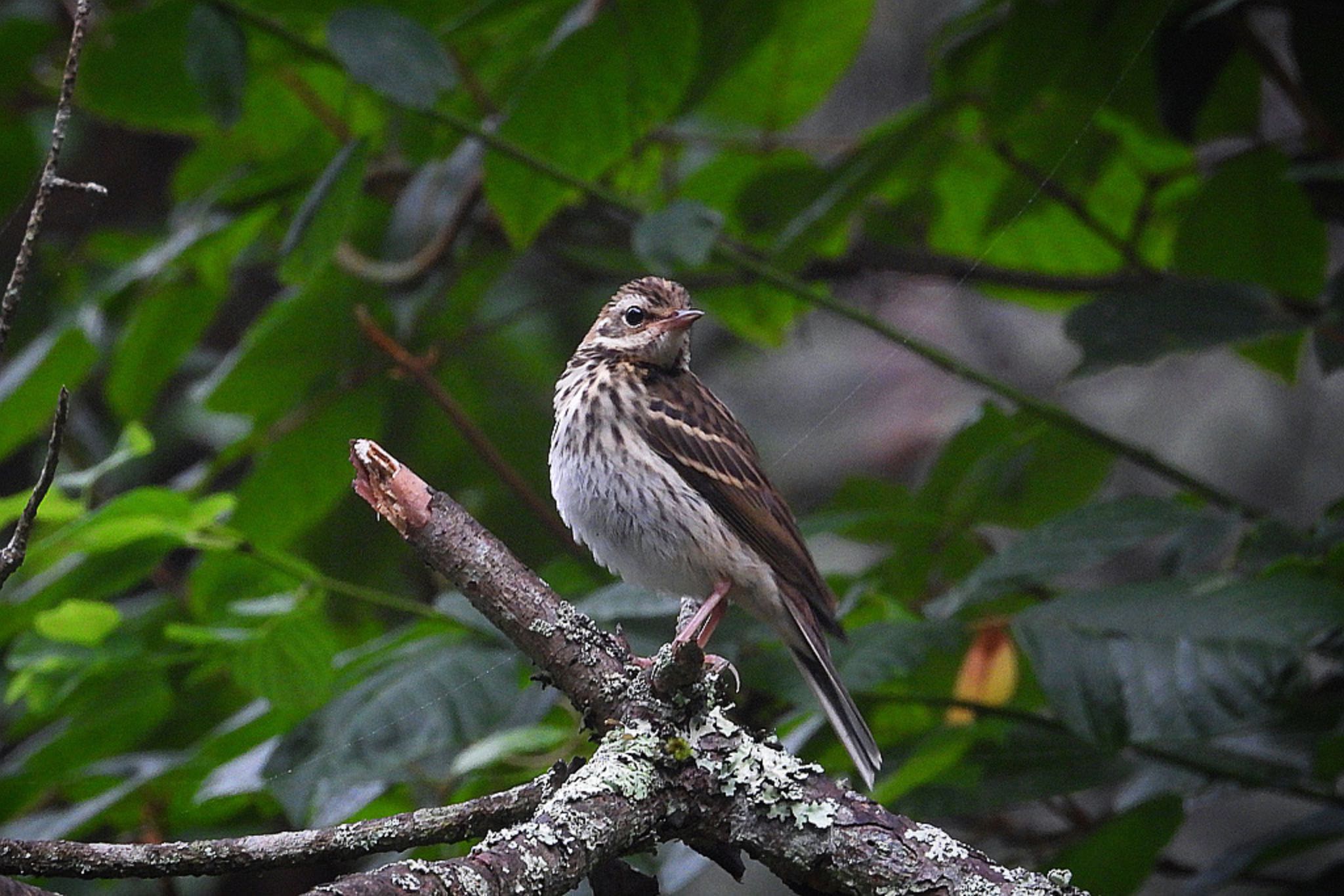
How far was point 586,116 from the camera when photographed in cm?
357

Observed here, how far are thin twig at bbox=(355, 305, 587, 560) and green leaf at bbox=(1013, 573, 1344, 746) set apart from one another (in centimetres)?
137

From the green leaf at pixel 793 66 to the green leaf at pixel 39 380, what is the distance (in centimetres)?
196

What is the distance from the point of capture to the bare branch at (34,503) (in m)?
Result: 1.59

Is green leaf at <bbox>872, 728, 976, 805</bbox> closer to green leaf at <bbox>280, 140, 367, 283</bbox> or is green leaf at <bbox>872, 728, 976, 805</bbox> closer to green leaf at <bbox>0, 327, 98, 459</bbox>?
green leaf at <bbox>280, 140, 367, 283</bbox>

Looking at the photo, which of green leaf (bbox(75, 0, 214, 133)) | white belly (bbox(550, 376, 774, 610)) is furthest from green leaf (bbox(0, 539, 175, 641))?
green leaf (bbox(75, 0, 214, 133))

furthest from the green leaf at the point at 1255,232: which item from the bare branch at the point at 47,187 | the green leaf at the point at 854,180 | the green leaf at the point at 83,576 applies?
the bare branch at the point at 47,187

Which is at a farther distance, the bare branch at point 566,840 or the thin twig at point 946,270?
the thin twig at point 946,270

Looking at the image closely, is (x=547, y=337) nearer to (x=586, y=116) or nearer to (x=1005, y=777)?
(x=586, y=116)

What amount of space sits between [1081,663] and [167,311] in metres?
2.90

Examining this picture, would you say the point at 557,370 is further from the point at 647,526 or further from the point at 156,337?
the point at 647,526

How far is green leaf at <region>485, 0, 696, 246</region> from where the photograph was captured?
138 inches

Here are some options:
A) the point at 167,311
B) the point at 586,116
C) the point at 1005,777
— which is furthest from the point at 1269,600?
the point at 167,311

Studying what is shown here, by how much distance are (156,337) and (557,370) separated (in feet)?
4.69

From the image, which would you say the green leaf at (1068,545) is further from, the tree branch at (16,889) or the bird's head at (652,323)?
the tree branch at (16,889)
